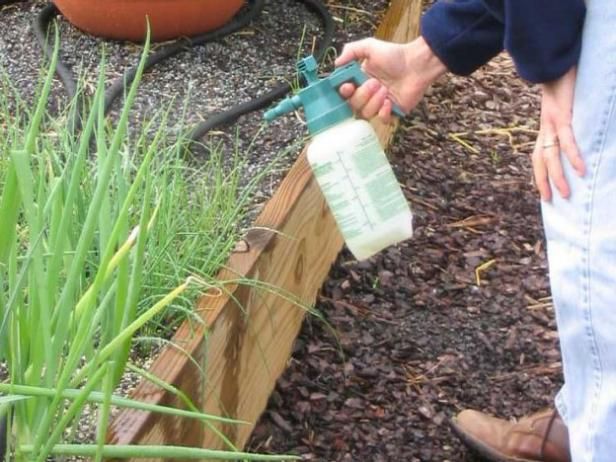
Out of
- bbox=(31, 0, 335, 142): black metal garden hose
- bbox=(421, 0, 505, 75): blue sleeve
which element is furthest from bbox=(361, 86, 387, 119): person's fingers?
bbox=(31, 0, 335, 142): black metal garden hose

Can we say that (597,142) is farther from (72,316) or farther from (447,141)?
(447,141)

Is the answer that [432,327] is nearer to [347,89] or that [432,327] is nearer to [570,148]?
[347,89]

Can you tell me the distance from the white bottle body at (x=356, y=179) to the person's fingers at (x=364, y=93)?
0.03m

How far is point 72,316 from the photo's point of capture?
5.08 ft

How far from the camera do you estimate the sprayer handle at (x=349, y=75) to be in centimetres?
200

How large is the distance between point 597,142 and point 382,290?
144 centimetres

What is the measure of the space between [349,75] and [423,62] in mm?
126

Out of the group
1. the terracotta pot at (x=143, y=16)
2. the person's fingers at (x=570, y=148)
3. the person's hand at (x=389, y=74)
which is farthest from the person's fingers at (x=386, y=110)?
the terracotta pot at (x=143, y=16)

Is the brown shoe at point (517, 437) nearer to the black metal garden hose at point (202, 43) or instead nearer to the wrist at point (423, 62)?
the wrist at point (423, 62)

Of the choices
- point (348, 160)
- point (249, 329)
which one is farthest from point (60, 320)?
point (249, 329)

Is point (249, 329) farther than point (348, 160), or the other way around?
point (249, 329)

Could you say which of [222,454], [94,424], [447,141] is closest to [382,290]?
[447,141]

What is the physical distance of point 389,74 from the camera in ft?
6.82

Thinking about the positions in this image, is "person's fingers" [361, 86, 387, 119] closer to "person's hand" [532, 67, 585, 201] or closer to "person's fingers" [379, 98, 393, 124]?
"person's fingers" [379, 98, 393, 124]
